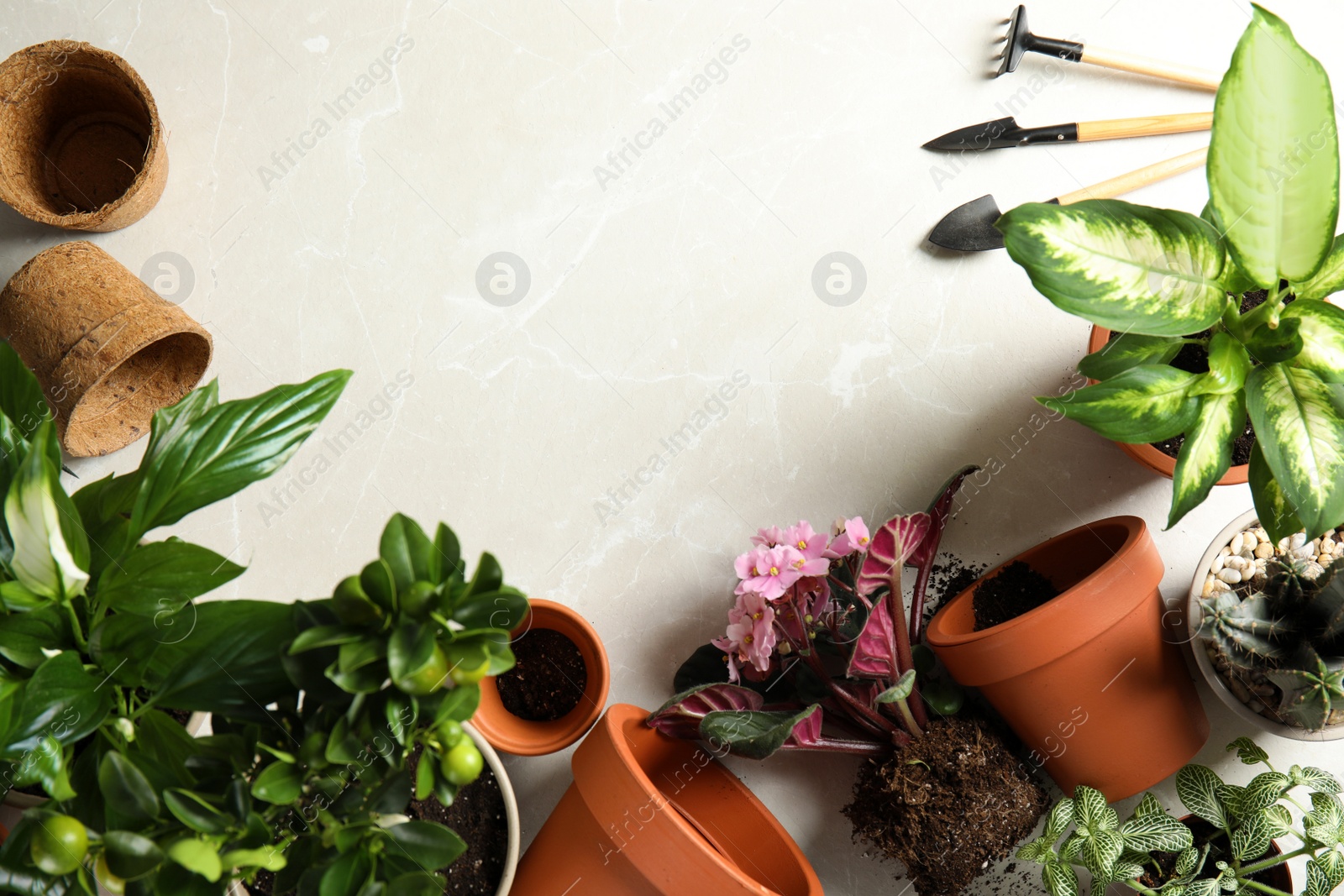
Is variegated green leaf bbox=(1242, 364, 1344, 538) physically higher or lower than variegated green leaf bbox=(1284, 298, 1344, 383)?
lower

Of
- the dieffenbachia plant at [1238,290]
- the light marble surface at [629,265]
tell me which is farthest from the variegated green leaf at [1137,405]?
the light marble surface at [629,265]

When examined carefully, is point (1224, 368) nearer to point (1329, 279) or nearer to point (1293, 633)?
point (1329, 279)

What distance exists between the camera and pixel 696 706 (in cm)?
122

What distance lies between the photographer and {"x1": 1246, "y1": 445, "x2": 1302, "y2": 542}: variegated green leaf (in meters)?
1.06

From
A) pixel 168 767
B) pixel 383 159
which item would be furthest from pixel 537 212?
pixel 168 767

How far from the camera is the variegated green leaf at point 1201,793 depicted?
1179mm

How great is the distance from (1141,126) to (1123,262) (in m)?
0.67

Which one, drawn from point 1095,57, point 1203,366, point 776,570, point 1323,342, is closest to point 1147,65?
point 1095,57

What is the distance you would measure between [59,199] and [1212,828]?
1933 millimetres

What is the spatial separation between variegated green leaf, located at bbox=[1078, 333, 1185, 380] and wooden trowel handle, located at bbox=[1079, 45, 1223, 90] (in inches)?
24.1

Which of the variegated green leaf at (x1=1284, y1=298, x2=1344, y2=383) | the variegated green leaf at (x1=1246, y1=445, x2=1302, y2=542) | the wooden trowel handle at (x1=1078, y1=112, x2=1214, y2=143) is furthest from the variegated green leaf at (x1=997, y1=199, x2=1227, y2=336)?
the wooden trowel handle at (x1=1078, y1=112, x2=1214, y2=143)

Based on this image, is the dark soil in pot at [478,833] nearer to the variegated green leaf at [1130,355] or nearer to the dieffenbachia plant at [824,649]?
the dieffenbachia plant at [824,649]

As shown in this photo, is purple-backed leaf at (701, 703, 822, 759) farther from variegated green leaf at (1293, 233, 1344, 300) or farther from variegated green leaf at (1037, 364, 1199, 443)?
variegated green leaf at (1293, 233, 1344, 300)

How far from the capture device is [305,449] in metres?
1.44
